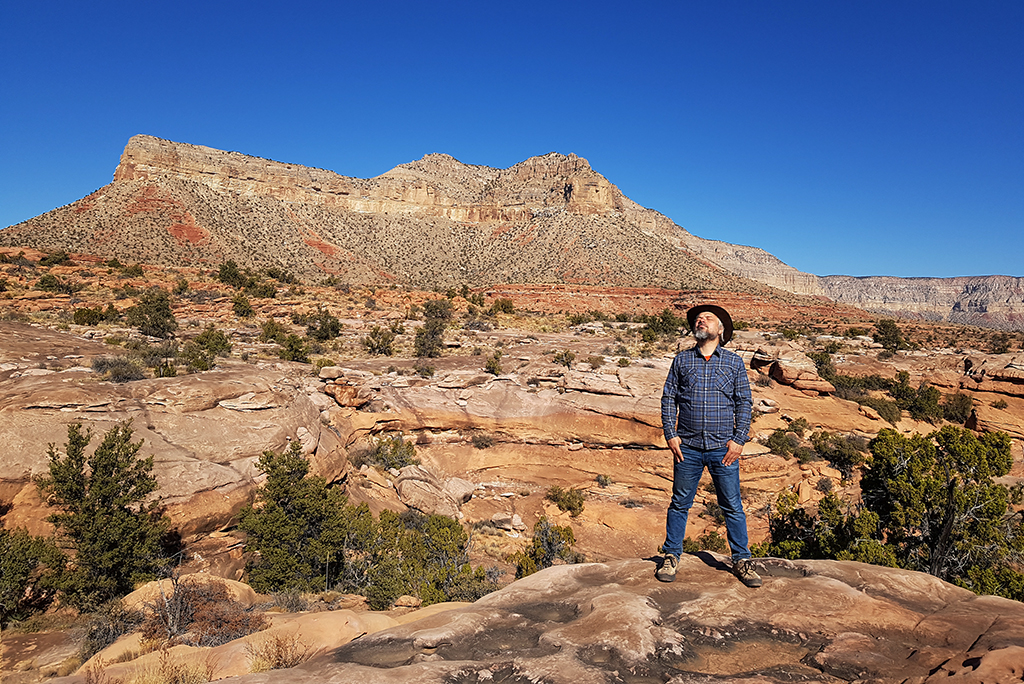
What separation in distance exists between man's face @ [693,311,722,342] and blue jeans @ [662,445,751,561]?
40.6 inches

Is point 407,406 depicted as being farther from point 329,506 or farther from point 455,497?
point 329,506

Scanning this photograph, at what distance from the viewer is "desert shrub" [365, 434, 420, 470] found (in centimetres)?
1781

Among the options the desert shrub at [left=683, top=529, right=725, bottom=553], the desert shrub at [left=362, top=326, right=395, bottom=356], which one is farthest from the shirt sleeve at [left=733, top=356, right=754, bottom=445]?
the desert shrub at [left=362, top=326, right=395, bottom=356]

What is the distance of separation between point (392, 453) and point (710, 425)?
50.5 feet

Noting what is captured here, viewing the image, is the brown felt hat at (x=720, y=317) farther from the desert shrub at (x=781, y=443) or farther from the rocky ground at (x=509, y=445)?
the desert shrub at (x=781, y=443)

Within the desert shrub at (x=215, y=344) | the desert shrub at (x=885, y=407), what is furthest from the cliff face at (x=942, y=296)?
the desert shrub at (x=215, y=344)

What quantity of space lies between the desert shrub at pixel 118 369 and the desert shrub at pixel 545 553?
11.9 metres

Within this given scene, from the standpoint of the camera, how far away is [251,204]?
83.5 metres

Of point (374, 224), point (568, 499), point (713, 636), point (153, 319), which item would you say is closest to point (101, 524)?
point (713, 636)

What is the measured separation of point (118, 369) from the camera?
14.1m

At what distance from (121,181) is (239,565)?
8782 centimetres

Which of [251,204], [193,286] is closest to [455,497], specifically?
[193,286]

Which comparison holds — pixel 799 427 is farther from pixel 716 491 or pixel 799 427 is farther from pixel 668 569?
pixel 668 569

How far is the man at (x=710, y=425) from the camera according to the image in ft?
15.0
